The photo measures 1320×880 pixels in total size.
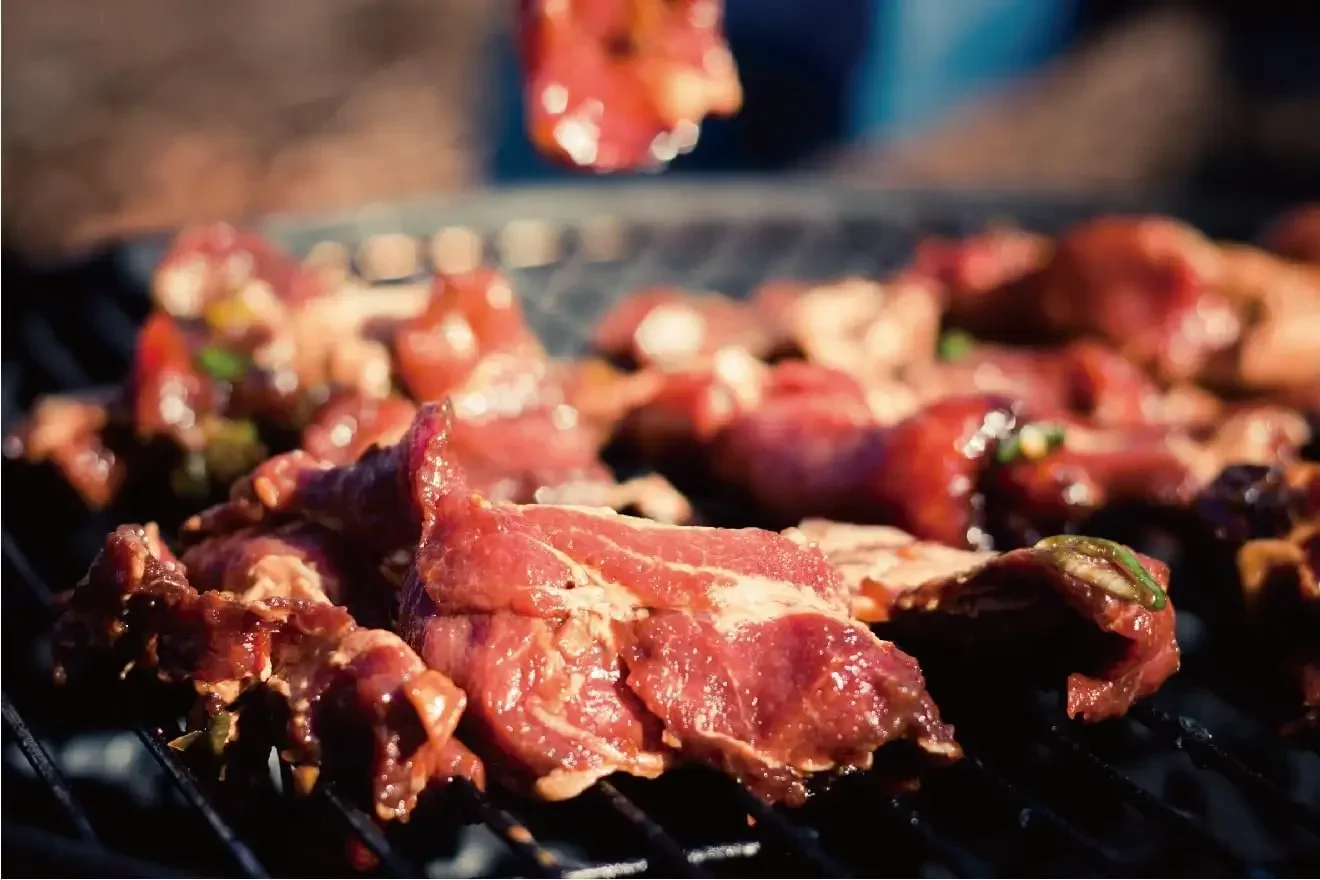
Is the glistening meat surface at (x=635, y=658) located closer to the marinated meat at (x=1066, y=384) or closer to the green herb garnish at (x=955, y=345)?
the marinated meat at (x=1066, y=384)

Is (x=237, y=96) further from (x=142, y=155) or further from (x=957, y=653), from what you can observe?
(x=957, y=653)

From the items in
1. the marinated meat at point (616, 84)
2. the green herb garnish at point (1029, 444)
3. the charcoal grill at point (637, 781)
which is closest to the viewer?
the charcoal grill at point (637, 781)

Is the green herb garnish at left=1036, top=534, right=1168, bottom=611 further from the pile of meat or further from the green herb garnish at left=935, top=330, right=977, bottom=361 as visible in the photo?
the green herb garnish at left=935, top=330, right=977, bottom=361

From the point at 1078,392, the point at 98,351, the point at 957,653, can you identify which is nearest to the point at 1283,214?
the point at 1078,392

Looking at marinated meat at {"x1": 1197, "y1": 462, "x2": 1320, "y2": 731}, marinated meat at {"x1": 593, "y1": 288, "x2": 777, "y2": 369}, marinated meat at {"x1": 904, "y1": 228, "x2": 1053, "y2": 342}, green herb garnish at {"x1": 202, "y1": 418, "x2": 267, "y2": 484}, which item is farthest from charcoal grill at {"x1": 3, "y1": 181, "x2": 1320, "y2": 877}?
marinated meat at {"x1": 904, "y1": 228, "x2": 1053, "y2": 342}

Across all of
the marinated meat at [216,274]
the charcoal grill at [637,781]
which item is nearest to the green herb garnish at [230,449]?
the charcoal grill at [637,781]

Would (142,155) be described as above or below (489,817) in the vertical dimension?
below
